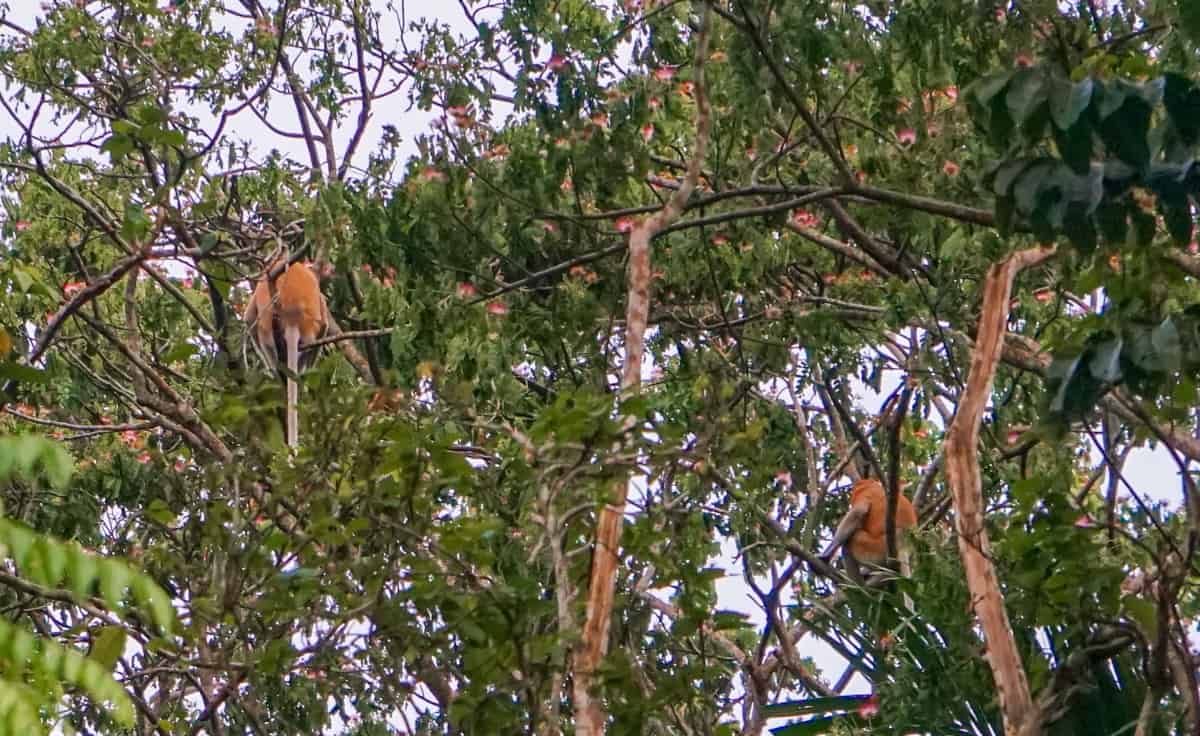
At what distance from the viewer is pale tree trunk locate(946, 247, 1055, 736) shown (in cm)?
434

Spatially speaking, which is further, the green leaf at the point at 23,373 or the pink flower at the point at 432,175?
the pink flower at the point at 432,175

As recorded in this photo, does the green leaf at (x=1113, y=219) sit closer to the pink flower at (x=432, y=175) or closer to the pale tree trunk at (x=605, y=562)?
the pale tree trunk at (x=605, y=562)

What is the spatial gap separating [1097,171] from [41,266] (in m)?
5.37

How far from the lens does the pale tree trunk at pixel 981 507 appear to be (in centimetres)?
434

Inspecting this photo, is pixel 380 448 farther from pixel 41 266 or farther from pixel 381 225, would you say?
pixel 41 266

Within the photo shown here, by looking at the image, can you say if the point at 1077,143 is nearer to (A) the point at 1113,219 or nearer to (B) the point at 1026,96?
(B) the point at 1026,96

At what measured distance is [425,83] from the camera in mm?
7105

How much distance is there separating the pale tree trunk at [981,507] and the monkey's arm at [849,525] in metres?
3.37

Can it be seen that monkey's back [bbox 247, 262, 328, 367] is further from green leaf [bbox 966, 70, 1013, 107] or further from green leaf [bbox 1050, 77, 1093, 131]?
green leaf [bbox 1050, 77, 1093, 131]

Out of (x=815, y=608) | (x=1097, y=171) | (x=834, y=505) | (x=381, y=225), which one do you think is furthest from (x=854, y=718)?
(x=834, y=505)

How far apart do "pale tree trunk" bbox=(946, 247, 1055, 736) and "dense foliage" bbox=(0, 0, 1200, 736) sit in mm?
85

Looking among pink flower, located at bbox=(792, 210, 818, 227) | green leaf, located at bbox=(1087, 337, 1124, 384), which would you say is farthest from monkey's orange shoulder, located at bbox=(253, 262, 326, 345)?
green leaf, located at bbox=(1087, 337, 1124, 384)

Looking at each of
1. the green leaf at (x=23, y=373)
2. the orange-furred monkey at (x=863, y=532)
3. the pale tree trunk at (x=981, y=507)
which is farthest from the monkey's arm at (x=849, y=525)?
the green leaf at (x=23, y=373)

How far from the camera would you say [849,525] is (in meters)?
8.23
